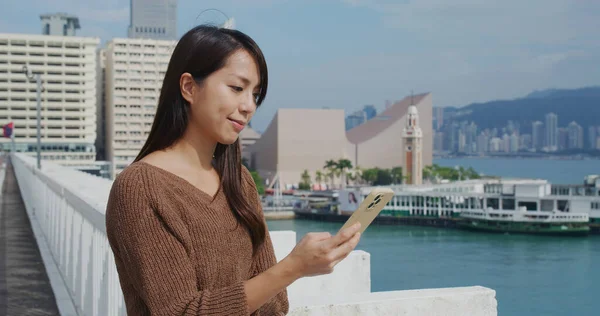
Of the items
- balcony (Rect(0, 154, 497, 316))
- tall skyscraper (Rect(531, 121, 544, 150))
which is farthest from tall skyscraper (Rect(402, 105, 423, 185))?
tall skyscraper (Rect(531, 121, 544, 150))

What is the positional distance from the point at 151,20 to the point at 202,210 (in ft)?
281

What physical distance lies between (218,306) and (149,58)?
3404 cm

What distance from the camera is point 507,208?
932 inches

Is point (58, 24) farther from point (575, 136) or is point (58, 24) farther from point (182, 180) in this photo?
Result: point (575, 136)

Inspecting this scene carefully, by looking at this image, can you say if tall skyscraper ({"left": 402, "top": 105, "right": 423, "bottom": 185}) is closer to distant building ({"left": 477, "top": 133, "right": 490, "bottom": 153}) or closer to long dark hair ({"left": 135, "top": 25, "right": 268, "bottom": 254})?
long dark hair ({"left": 135, "top": 25, "right": 268, "bottom": 254})

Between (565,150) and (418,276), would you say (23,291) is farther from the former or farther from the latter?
(565,150)

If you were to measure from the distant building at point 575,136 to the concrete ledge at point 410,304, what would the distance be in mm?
91550

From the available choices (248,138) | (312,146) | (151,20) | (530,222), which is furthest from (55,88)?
(151,20)

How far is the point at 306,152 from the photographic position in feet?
125

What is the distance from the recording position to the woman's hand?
679mm

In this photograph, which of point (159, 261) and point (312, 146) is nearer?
point (159, 261)

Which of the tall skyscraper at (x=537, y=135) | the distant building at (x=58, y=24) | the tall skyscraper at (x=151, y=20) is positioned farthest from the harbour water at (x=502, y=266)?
the tall skyscraper at (x=537, y=135)

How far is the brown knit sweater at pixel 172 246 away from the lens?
696mm

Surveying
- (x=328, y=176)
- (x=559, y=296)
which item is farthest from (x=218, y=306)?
(x=328, y=176)
